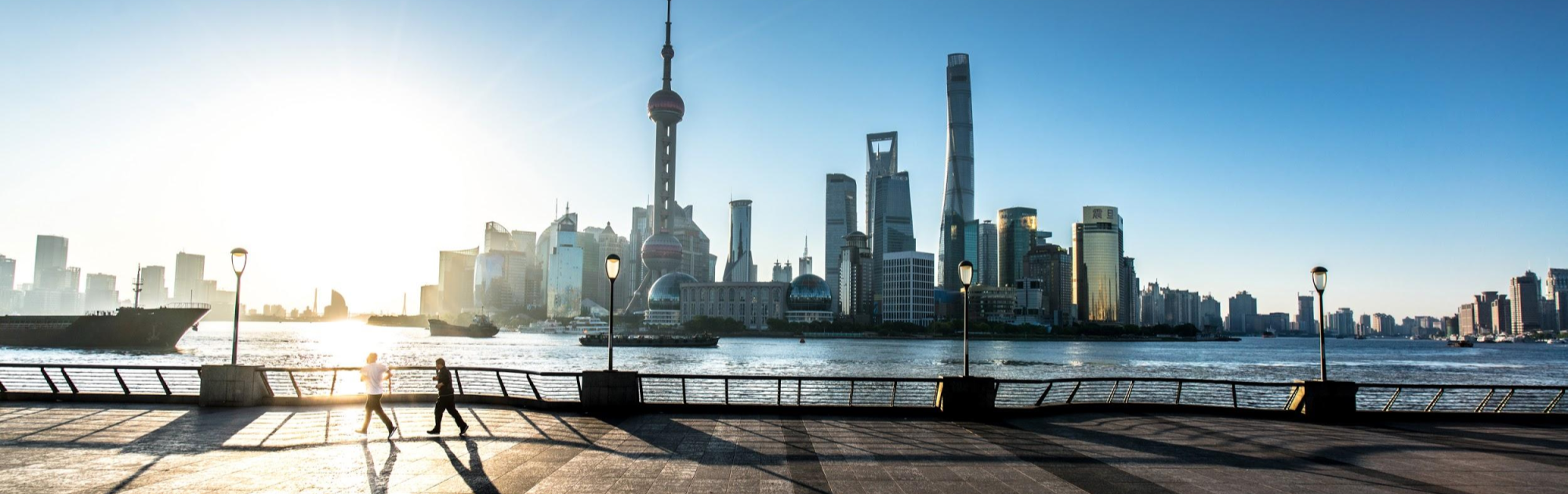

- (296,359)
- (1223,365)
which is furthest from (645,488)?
(1223,365)

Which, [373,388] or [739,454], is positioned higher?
[373,388]

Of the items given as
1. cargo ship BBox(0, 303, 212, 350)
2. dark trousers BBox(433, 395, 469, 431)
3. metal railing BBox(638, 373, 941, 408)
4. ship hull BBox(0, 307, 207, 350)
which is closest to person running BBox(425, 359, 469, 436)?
dark trousers BBox(433, 395, 469, 431)

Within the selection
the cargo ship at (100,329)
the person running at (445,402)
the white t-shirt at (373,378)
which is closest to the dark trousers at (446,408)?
the person running at (445,402)

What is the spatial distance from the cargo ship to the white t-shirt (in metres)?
118

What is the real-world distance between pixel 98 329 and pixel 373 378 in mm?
121607

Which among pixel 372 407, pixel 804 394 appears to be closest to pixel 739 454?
pixel 372 407

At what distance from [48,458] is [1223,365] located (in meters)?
120

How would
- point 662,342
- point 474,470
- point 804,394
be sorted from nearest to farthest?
point 474,470 → point 804,394 → point 662,342

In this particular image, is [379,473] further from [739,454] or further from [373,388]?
[739,454]

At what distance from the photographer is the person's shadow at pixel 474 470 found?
11.6 metres

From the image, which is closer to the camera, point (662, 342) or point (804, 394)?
point (804, 394)

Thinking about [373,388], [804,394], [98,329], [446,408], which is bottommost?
[804,394]

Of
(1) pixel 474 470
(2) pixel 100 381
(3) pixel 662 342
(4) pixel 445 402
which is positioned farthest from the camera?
(3) pixel 662 342

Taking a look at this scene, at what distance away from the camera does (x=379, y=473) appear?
12.7 metres
